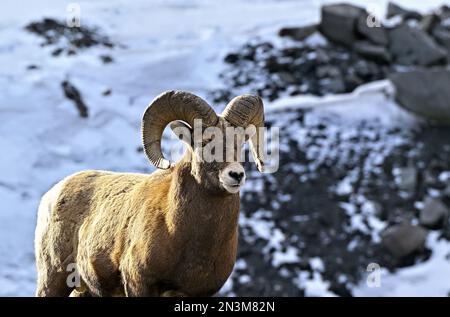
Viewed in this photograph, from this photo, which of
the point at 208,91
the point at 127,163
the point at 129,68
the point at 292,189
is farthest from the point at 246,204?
the point at 129,68

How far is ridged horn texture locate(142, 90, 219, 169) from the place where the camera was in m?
6.27

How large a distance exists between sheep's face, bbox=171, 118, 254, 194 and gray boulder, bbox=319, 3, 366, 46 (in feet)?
54.6

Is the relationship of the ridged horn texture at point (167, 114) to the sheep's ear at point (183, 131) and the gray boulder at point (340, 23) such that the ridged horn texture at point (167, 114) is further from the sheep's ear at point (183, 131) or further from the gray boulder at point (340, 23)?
the gray boulder at point (340, 23)

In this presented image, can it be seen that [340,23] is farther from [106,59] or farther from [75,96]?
[75,96]

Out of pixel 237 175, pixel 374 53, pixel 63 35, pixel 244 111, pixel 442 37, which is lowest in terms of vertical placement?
pixel 442 37

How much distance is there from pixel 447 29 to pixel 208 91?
7.74 meters

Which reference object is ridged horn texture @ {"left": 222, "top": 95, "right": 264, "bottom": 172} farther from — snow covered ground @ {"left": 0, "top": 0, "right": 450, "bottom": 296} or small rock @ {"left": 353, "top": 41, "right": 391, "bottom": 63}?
small rock @ {"left": 353, "top": 41, "right": 391, "bottom": 63}

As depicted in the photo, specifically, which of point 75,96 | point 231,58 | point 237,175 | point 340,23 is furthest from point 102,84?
point 237,175

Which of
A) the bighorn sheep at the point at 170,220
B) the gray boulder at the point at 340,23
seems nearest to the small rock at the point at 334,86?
the gray boulder at the point at 340,23

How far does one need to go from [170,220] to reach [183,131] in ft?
2.20

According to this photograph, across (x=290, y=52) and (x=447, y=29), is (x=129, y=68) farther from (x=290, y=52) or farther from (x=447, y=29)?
(x=447, y=29)

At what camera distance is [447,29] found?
940 inches

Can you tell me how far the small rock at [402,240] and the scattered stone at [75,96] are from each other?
6.92 meters

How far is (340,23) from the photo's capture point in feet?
74.2
